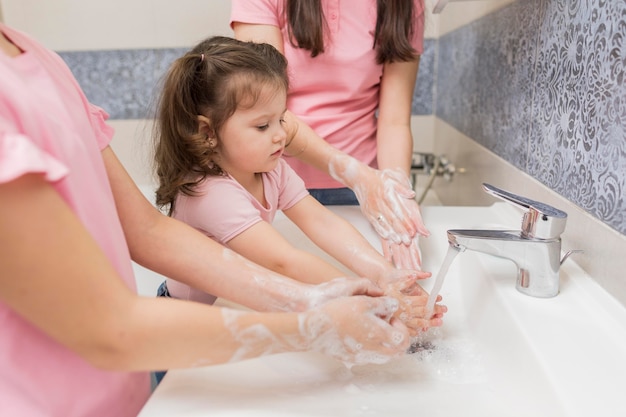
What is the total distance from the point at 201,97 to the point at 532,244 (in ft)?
1.73

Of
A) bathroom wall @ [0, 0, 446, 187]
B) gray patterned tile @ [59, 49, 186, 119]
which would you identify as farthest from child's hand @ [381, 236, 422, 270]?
gray patterned tile @ [59, 49, 186, 119]

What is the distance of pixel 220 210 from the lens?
2.74 feet

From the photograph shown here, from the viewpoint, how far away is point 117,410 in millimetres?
589

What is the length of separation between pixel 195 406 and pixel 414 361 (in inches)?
12.8

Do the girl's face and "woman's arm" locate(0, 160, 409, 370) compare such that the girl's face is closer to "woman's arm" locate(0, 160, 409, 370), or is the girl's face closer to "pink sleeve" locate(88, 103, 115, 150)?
"pink sleeve" locate(88, 103, 115, 150)

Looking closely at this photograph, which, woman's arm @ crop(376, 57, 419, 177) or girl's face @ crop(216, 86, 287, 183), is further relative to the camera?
woman's arm @ crop(376, 57, 419, 177)

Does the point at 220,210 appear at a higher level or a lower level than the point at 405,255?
higher

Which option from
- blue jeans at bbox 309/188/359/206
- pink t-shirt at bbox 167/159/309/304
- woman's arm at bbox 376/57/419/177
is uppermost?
woman's arm at bbox 376/57/419/177

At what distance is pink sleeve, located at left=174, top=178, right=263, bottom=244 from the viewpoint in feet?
2.73

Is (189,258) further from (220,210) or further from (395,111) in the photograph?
(395,111)

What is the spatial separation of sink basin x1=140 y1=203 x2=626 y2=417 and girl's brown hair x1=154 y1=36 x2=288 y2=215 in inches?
13.3

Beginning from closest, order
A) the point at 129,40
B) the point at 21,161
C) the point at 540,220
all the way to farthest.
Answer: the point at 21,161 → the point at 540,220 → the point at 129,40

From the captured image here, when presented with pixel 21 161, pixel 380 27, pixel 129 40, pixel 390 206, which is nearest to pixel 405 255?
pixel 390 206

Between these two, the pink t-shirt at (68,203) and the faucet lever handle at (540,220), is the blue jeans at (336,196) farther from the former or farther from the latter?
the pink t-shirt at (68,203)
